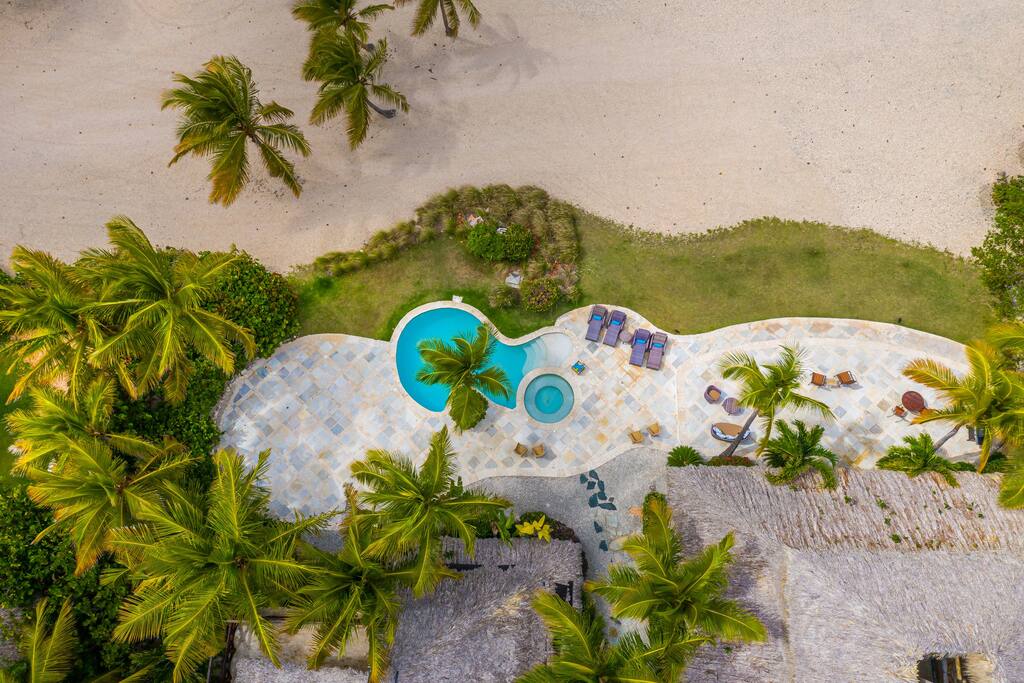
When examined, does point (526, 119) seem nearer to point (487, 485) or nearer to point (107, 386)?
point (487, 485)

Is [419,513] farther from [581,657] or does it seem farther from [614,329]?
[614,329]

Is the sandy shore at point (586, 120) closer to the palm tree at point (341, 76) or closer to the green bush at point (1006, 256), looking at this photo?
the green bush at point (1006, 256)

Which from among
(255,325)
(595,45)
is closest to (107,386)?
(255,325)

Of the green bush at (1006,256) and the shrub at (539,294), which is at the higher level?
the green bush at (1006,256)

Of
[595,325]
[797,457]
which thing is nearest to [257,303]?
[595,325]

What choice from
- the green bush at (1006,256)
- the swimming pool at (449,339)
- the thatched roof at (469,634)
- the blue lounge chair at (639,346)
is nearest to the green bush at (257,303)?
the swimming pool at (449,339)

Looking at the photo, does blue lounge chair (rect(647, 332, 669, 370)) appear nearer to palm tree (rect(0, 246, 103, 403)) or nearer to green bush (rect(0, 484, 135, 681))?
palm tree (rect(0, 246, 103, 403))
